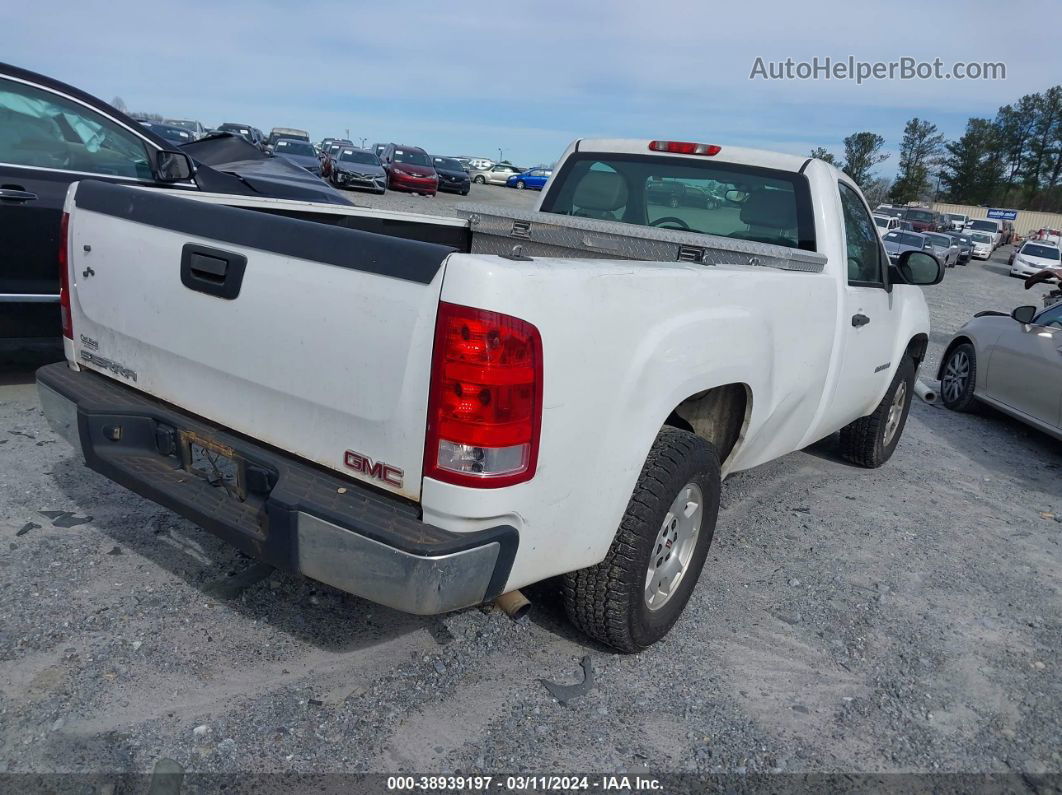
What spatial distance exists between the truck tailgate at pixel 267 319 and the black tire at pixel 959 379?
23.3ft

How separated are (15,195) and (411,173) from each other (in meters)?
25.9

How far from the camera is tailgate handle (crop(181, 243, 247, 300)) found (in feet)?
8.39

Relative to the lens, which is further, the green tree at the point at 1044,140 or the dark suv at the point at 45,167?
the green tree at the point at 1044,140

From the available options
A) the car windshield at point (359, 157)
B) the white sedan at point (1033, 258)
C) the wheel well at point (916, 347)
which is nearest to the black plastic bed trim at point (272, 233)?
the wheel well at point (916, 347)

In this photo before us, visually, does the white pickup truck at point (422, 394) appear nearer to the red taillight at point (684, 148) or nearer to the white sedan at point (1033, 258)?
the red taillight at point (684, 148)

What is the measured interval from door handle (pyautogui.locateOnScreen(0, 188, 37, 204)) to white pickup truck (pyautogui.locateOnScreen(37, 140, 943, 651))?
6.95 ft

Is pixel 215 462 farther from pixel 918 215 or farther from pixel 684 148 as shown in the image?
pixel 918 215

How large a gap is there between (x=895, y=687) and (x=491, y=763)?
1.60m

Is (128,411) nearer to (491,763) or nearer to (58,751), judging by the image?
(58,751)

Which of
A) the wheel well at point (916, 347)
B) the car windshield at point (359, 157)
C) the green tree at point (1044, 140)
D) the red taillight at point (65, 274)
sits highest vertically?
the green tree at point (1044, 140)

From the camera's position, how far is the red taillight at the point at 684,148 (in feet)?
15.1

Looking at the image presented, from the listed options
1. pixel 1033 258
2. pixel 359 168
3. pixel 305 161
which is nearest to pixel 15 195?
pixel 305 161

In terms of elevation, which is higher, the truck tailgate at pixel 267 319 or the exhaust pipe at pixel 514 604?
the truck tailgate at pixel 267 319

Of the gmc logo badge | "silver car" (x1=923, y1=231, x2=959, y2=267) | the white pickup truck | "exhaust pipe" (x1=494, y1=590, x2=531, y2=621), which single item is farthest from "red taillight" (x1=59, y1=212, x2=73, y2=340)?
"silver car" (x1=923, y1=231, x2=959, y2=267)
